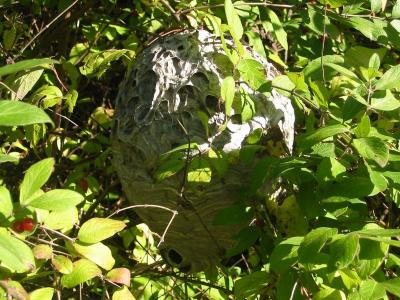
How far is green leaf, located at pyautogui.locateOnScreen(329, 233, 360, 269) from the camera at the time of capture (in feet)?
3.76

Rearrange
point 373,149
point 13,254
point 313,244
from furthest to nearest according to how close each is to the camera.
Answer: point 373,149 < point 313,244 < point 13,254

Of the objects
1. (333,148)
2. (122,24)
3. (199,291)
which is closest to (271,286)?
(333,148)

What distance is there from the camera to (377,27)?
6.02 feet

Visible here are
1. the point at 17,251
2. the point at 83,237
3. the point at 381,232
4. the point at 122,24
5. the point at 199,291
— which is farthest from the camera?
the point at 122,24

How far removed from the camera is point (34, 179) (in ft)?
3.68

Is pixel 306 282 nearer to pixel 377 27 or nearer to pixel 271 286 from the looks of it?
pixel 271 286

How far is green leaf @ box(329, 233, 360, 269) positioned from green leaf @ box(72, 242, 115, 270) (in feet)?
1.24

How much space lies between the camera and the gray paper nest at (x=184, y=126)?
1719 millimetres

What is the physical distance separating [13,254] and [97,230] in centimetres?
33

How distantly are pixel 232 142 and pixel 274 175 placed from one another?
0.22 meters

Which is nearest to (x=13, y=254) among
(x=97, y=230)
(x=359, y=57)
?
(x=97, y=230)

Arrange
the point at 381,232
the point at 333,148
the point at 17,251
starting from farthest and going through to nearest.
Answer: the point at 333,148, the point at 381,232, the point at 17,251

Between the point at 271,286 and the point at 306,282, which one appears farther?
the point at 271,286

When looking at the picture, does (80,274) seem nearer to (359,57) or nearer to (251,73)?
(251,73)
